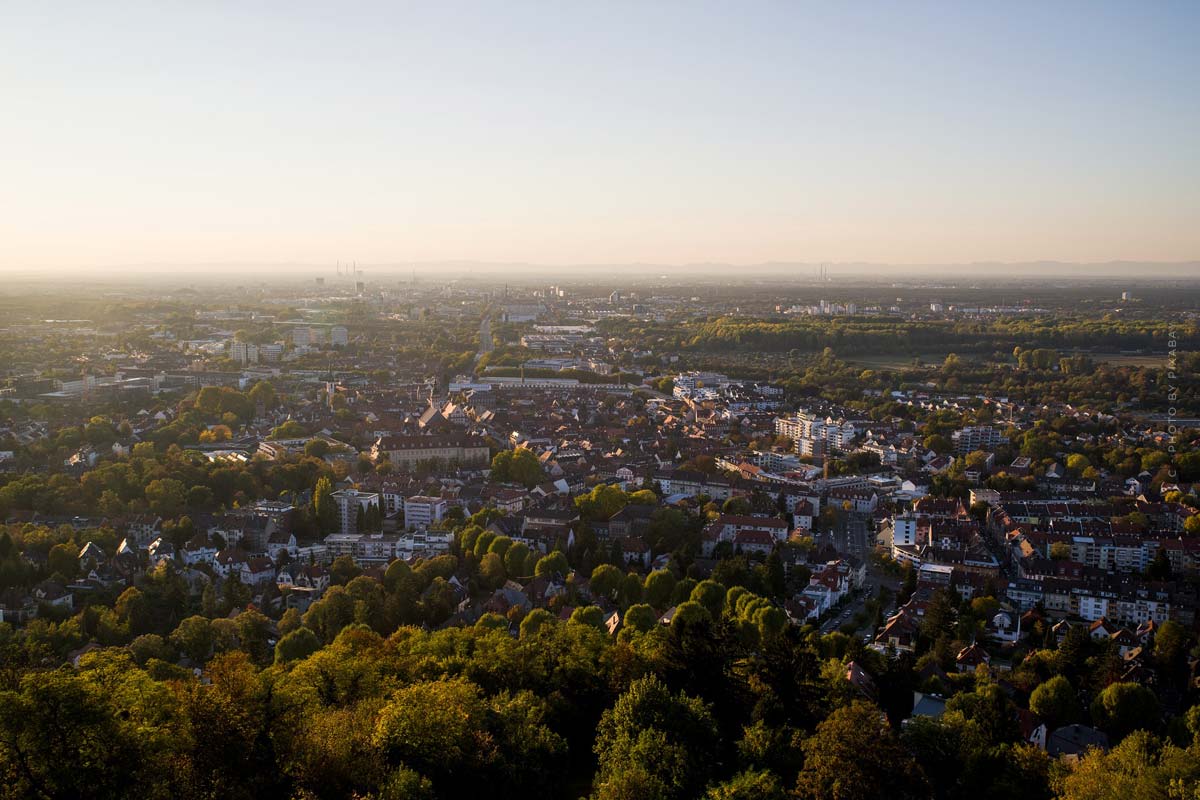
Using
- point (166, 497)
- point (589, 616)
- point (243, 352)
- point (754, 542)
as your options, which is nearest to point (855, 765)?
point (589, 616)

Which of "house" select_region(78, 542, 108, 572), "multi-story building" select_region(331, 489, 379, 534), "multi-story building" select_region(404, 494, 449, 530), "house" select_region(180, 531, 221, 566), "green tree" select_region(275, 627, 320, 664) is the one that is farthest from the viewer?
"multi-story building" select_region(404, 494, 449, 530)

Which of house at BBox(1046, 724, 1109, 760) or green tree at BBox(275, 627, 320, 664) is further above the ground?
green tree at BBox(275, 627, 320, 664)

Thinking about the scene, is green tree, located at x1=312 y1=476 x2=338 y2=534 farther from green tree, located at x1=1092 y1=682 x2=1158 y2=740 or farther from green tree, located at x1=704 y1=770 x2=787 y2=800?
green tree, located at x1=1092 y1=682 x2=1158 y2=740

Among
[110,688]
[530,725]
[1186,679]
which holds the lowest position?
[1186,679]

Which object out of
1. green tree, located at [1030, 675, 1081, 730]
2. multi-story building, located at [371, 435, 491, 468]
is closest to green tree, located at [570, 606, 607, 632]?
green tree, located at [1030, 675, 1081, 730]

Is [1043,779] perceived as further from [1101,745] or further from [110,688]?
[110,688]

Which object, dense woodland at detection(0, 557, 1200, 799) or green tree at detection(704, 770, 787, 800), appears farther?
green tree at detection(704, 770, 787, 800)

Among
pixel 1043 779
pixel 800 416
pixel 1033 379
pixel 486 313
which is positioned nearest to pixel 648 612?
pixel 1043 779

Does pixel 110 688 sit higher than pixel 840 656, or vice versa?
pixel 110 688

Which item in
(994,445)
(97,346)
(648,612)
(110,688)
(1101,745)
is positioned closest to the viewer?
(110,688)

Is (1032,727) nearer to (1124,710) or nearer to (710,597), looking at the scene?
(1124,710)

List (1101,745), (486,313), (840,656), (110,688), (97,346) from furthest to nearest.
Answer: (486,313), (97,346), (840,656), (1101,745), (110,688)
